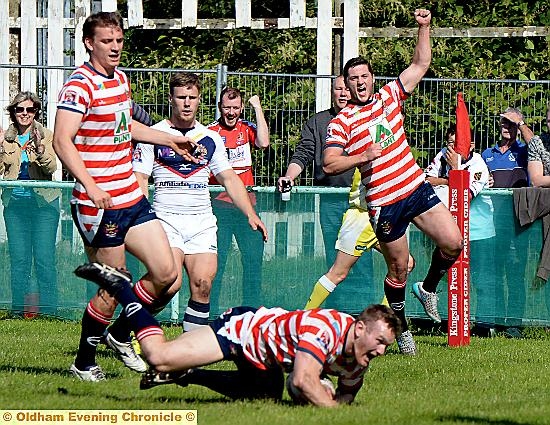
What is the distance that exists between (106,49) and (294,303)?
4760 mm

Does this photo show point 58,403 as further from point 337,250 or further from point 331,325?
point 337,250

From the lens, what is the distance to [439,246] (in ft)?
34.1

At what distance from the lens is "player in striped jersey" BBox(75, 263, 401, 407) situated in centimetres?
721

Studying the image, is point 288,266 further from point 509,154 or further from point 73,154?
point 73,154

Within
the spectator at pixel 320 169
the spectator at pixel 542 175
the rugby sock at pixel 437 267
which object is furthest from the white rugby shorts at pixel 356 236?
the spectator at pixel 542 175

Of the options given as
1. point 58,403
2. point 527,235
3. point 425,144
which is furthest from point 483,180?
point 58,403

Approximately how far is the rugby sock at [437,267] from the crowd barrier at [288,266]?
3.72 feet

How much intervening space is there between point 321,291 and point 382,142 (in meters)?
2.04

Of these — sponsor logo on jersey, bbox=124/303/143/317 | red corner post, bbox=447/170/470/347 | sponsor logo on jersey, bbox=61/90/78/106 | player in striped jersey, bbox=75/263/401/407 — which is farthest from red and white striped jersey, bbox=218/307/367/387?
red corner post, bbox=447/170/470/347

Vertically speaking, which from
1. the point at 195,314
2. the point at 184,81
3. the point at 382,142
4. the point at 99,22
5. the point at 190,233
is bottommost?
the point at 195,314

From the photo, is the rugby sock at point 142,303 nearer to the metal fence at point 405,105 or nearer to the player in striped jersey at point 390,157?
the player in striped jersey at point 390,157

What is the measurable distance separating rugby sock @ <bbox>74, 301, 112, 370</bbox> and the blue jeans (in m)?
4.09

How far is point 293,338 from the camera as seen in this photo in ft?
24.0

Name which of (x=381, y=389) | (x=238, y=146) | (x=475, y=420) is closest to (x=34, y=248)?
(x=238, y=146)
